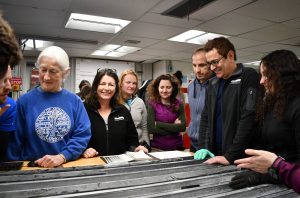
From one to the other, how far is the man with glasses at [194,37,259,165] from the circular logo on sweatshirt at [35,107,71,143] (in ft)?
3.15

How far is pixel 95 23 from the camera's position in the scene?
495cm

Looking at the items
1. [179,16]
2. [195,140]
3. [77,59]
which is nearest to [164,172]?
[195,140]

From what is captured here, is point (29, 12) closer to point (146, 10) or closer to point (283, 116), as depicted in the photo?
point (146, 10)

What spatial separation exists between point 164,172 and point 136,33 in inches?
184

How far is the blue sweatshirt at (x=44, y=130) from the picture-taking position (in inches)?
62.1

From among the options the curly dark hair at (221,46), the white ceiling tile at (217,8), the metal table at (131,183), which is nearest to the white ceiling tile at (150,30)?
the white ceiling tile at (217,8)

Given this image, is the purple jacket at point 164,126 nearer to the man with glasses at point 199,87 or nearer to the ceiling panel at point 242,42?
the man with glasses at point 199,87

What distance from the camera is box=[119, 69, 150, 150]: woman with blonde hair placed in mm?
2916

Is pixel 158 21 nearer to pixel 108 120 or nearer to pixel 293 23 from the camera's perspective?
pixel 293 23

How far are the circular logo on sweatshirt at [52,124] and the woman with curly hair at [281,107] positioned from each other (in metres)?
1.27

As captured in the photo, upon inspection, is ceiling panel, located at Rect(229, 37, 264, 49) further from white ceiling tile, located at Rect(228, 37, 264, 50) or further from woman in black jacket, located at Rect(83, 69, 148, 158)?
woman in black jacket, located at Rect(83, 69, 148, 158)

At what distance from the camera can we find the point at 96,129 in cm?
208

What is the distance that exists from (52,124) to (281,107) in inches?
55.2

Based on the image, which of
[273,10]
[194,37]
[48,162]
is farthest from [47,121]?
[194,37]
